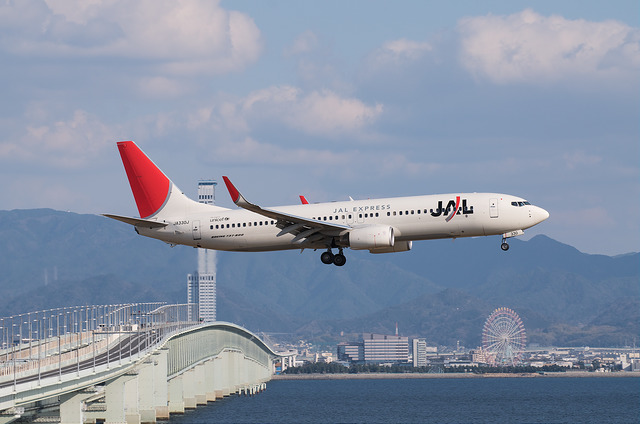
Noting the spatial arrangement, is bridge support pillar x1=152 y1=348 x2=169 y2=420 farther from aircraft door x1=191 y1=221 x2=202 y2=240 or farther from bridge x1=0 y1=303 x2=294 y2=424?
aircraft door x1=191 y1=221 x2=202 y2=240

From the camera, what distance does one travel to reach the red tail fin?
3691 inches

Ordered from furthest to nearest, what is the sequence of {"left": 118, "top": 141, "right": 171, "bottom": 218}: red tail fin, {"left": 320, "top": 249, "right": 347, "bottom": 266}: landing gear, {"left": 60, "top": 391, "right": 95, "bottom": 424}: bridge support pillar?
{"left": 60, "top": 391, "right": 95, "bottom": 424}: bridge support pillar → {"left": 118, "top": 141, "right": 171, "bottom": 218}: red tail fin → {"left": 320, "top": 249, "right": 347, "bottom": 266}: landing gear

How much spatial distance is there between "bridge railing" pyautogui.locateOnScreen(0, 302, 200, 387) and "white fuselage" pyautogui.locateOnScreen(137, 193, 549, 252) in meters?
14.7

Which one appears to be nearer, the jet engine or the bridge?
the jet engine

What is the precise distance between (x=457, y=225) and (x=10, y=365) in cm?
3990

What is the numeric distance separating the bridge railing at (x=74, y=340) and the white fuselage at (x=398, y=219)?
14.7 m

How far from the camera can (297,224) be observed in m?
80.7

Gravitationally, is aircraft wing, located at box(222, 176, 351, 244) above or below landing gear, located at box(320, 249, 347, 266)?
above

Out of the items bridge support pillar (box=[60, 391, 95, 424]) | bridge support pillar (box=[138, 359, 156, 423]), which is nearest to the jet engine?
bridge support pillar (box=[60, 391, 95, 424])

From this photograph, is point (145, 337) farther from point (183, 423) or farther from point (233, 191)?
point (233, 191)

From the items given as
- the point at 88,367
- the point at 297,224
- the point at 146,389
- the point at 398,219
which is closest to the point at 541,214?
the point at 398,219

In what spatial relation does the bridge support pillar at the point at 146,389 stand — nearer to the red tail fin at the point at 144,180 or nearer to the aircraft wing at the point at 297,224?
the red tail fin at the point at 144,180

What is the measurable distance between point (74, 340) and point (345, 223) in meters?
58.7

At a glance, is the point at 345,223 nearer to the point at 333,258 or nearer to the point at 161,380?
the point at 333,258
